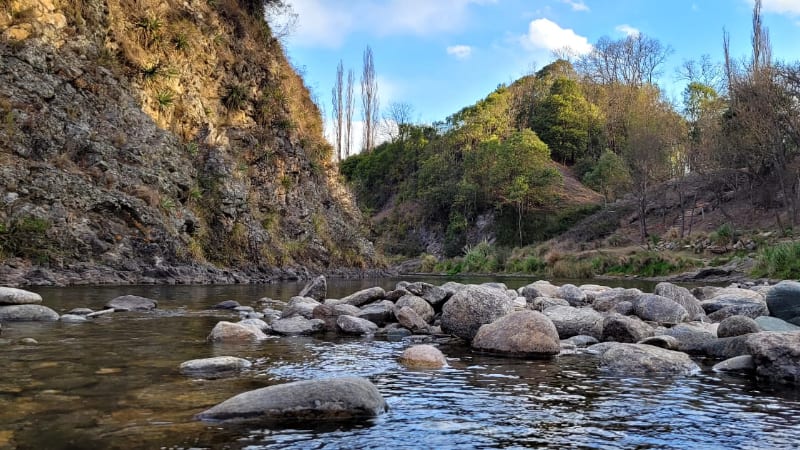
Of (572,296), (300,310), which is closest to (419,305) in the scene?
(300,310)

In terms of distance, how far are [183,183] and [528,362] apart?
691 inches

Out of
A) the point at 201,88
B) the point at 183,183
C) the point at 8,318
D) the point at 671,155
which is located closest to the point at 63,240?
the point at 183,183

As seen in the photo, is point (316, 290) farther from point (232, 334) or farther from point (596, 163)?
point (596, 163)

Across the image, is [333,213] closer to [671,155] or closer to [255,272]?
[255,272]

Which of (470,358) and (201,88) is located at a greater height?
(201,88)

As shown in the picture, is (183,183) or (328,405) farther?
(183,183)

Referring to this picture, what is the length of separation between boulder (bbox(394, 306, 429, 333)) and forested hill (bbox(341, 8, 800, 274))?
26.5 m

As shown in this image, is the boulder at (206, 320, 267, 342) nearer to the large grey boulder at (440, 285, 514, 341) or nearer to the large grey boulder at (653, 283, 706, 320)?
the large grey boulder at (440, 285, 514, 341)

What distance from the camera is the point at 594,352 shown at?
684 centimetres

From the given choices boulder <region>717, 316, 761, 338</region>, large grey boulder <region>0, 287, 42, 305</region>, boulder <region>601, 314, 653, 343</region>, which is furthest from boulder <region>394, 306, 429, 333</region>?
large grey boulder <region>0, 287, 42, 305</region>

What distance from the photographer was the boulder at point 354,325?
329 inches

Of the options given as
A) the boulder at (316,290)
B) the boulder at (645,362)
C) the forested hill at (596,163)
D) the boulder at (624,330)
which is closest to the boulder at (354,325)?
the boulder at (624,330)

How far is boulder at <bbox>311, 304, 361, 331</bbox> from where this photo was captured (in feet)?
28.3

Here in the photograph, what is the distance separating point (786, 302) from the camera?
776 cm
